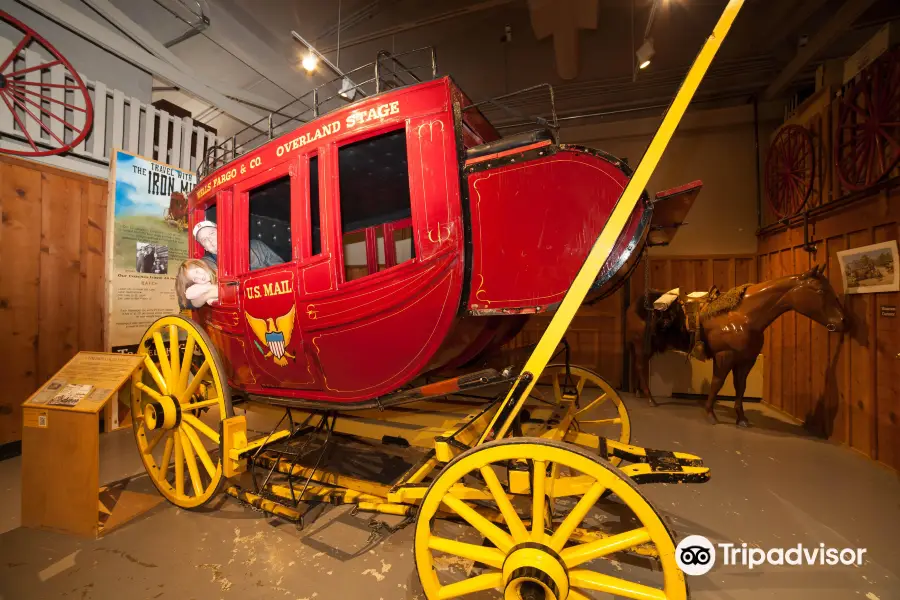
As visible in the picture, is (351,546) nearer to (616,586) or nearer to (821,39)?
(616,586)

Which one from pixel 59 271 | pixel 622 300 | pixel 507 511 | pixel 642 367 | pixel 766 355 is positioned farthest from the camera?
pixel 622 300

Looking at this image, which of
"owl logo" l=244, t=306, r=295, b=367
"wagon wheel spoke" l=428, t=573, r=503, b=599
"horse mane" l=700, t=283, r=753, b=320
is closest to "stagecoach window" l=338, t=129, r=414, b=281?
"owl logo" l=244, t=306, r=295, b=367

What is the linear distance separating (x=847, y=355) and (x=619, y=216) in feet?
11.3

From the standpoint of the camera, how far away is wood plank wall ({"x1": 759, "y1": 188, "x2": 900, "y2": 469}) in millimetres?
2730

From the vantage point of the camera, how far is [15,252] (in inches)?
120

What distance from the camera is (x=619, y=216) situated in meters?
1.21

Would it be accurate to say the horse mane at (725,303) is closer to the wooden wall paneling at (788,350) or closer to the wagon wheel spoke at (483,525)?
the wooden wall paneling at (788,350)

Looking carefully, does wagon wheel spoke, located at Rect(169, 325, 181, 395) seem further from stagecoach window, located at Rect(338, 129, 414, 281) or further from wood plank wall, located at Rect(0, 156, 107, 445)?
wood plank wall, located at Rect(0, 156, 107, 445)

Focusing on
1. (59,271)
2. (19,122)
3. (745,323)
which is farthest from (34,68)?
(745,323)

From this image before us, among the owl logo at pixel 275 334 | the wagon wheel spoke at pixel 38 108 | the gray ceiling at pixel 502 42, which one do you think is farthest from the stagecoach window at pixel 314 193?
the wagon wheel spoke at pixel 38 108

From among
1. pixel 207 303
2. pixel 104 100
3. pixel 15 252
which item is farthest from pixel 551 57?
pixel 15 252

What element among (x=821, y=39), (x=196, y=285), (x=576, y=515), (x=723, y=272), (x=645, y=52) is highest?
(x=821, y=39)

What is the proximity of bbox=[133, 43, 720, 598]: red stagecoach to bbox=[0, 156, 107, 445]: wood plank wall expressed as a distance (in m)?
1.47

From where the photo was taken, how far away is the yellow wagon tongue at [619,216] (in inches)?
43.4
